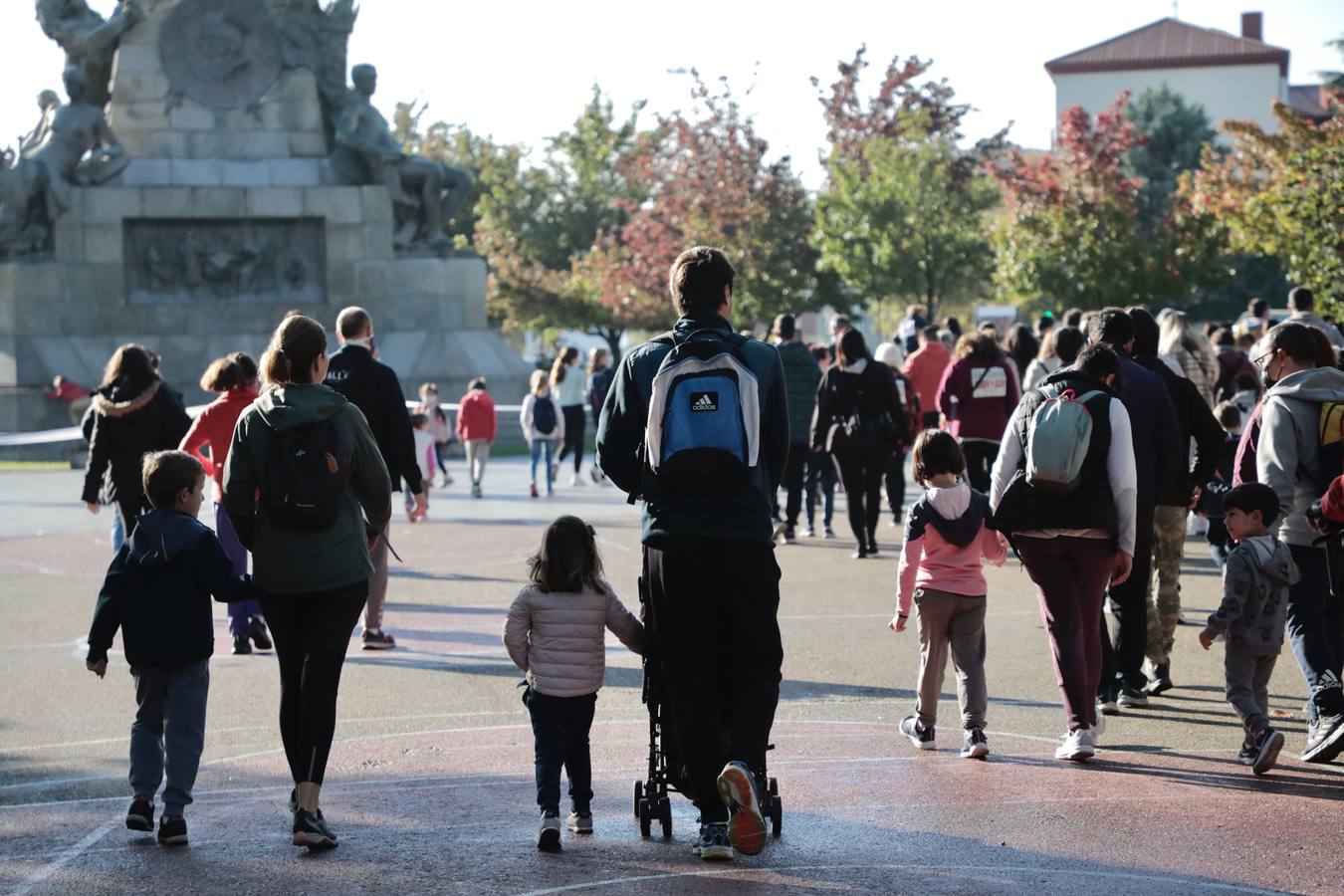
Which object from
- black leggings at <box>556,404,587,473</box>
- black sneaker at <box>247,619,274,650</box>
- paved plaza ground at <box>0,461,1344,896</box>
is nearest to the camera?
paved plaza ground at <box>0,461,1344,896</box>

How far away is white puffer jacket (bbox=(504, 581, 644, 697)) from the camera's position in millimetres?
6625

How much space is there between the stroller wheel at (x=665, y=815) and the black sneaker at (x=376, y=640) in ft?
16.5

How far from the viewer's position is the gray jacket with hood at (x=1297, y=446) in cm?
827

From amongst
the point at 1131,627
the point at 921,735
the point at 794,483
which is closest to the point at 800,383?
the point at 794,483

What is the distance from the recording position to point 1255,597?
791 cm

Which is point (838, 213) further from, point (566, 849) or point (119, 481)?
point (566, 849)

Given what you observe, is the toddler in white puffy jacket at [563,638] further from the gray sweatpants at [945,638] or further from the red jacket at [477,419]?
the red jacket at [477,419]

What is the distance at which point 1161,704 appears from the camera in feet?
30.5

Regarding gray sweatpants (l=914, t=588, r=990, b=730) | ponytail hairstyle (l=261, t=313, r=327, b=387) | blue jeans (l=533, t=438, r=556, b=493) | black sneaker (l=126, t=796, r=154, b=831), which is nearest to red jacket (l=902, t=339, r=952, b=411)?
blue jeans (l=533, t=438, r=556, b=493)

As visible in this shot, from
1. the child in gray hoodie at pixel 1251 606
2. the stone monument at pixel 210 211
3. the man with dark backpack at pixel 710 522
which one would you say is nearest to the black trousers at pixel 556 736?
the man with dark backpack at pixel 710 522

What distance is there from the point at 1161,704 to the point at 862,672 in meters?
1.65

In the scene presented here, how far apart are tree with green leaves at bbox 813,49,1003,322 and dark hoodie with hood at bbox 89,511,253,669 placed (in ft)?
128

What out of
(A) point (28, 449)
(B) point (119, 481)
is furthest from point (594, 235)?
(B) point (119, 481)

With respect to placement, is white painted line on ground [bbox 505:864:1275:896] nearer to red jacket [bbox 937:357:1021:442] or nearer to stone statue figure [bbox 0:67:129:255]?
red jacket [bbox 937:357:1021:442]
